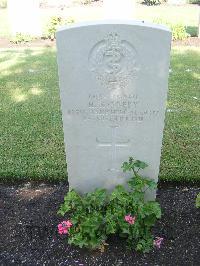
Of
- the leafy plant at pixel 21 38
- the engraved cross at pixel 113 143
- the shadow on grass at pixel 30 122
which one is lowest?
the shadow on grass at pixel 30 122

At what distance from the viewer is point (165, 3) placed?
2117cm

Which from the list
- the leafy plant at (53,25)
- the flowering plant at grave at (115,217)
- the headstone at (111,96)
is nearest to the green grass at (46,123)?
the headstone at (111,96)

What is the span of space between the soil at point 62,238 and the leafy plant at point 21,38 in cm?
791

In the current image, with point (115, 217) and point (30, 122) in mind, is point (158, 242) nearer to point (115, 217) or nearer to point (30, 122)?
point (115, 217)

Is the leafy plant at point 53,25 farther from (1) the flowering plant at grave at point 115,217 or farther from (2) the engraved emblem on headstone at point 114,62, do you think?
(1) the flowering plant at grave at point 115,217

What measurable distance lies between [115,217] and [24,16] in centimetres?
943

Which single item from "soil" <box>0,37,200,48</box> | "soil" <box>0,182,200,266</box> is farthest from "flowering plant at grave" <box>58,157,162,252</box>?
"soil" <box>0,37,200,48</box>

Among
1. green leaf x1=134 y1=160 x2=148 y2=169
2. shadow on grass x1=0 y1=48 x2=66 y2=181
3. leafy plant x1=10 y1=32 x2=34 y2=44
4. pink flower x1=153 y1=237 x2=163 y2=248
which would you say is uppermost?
green leaf x1=134 y1=160 x2=148 y2=169

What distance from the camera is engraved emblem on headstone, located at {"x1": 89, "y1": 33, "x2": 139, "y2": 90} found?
3.07 meters

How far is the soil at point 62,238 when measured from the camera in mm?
3371

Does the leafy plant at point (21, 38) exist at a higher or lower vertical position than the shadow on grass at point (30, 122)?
higher

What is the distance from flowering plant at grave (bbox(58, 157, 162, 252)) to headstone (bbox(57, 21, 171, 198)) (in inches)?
8.3

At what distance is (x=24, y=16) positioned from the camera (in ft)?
37.7

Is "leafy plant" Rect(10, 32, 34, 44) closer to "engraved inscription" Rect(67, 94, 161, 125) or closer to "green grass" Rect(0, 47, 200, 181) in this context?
"green grass" Rect(0, 47, 200, 181)
